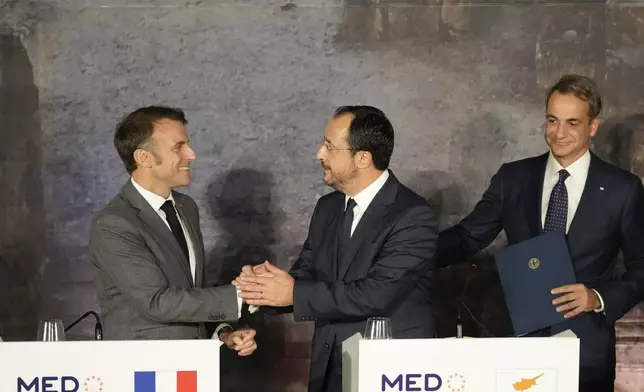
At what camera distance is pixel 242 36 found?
15.5ft

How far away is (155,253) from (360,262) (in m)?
0.71

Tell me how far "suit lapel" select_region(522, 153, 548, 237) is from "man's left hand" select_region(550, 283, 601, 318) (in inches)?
11.7

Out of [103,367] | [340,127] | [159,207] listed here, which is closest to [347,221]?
[340,127]

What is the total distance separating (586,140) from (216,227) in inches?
76.4

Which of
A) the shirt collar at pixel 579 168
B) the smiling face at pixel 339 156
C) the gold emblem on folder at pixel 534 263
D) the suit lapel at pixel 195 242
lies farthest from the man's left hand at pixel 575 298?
the suit lapel at pixel 195 242

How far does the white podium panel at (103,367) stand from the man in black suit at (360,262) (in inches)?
25.6

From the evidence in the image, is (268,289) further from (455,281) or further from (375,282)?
(455,281)

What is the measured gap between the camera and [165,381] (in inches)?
109

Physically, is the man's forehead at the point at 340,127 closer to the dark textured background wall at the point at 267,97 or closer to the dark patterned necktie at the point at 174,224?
the dark patterned necktie at the point at 174,224

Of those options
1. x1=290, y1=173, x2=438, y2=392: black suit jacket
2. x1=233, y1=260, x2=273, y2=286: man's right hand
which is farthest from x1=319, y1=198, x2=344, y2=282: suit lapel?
x1=233, y1=260, x2=273, y2=286: man's right hand

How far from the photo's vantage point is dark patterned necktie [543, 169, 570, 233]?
3.66 metres

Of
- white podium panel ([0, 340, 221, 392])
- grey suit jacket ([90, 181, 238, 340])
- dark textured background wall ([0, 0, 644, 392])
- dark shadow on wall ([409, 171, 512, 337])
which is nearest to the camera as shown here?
white podium panel ([0, 340, 221, 392])

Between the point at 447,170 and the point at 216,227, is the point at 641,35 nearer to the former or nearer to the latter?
the point at 447,170

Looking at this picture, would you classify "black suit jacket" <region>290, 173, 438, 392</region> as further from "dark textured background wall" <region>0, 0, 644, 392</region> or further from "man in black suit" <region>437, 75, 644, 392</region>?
"dark textured background wall" <region>0, 0, 644, 392</region>
